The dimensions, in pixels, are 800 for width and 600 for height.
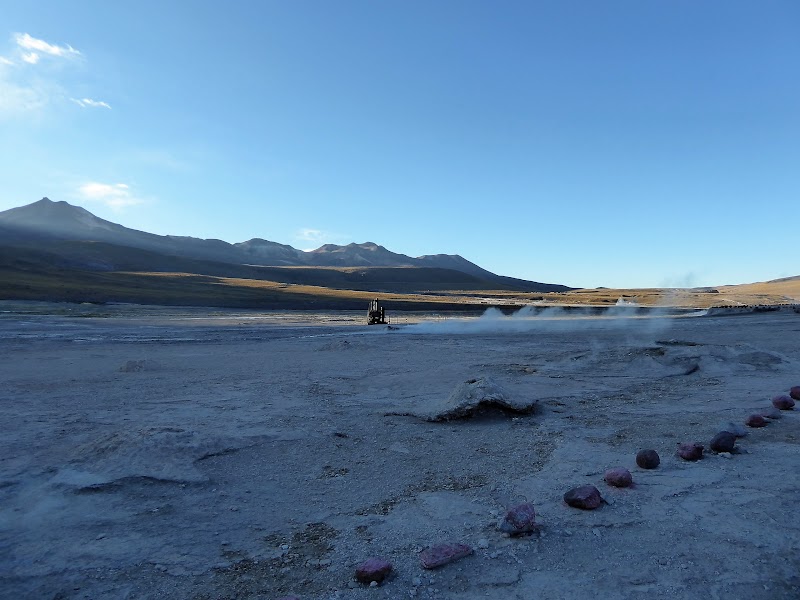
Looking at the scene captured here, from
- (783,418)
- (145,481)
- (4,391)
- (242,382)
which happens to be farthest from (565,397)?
(4,391)

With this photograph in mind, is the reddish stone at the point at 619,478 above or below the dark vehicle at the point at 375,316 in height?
above

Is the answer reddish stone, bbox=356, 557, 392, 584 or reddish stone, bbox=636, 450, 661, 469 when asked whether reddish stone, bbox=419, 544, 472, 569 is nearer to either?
reddish stone, bbox=356, 557, 392, 584

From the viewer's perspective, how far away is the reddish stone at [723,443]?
280 inches

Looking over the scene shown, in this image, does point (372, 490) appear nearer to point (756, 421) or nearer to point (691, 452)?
point (691, 452)

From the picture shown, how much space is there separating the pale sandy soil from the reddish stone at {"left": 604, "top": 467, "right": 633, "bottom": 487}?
13 centimetres

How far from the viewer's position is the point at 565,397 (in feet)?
38.3

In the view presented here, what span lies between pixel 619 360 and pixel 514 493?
11450 mm

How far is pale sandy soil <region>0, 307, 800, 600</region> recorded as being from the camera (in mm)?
4223

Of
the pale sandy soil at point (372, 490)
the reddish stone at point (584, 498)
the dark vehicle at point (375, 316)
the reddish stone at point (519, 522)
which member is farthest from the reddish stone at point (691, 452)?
the dark vehicle at point (375, 316)

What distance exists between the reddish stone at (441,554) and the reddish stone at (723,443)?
437 centimetres

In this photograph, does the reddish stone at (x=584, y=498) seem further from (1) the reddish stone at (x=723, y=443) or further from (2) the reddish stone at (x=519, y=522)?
(1) the reddish stone at (x=723, y=443)

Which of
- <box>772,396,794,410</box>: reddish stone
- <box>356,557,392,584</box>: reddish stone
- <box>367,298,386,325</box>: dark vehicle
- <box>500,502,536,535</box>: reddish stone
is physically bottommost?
<box>367,298,386,325</box>: dark vehicle

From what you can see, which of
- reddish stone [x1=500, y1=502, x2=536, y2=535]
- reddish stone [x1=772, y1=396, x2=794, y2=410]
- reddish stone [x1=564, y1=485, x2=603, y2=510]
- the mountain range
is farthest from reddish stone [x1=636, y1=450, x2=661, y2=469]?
the mountain range

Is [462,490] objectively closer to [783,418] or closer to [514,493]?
[514,493]
